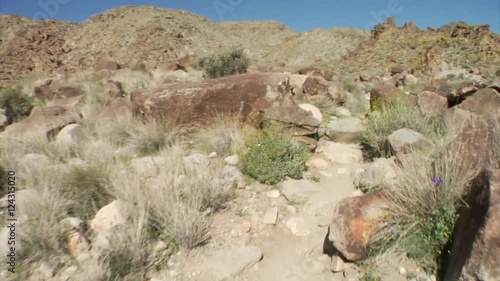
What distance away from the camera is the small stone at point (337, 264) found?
2.06 m

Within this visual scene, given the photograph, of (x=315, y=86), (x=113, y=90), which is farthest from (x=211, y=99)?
(x=113, y=90)

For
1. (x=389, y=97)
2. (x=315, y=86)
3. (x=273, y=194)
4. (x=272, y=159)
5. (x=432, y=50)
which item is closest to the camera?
(x=273, y=194)

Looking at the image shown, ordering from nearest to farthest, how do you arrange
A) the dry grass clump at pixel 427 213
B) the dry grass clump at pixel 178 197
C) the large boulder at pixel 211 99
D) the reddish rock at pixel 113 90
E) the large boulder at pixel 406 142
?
the dry grass clump at pixel 427 213
the dry grass clump at pixel 178 197
the large boulder at pixel 406 142
the large boulder at pixel 211 99
the reddish rock at pixel 113 90

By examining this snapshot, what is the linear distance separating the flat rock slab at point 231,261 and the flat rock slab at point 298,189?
0.81m

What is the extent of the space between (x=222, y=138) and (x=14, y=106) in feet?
16.3

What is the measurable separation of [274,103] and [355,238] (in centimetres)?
307

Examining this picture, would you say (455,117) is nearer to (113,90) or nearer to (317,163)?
(317,163)

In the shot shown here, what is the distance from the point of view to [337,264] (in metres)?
2.08

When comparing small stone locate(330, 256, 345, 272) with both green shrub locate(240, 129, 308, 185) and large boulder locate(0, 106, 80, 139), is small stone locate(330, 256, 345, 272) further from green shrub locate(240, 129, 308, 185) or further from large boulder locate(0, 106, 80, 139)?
large boulder locate(0, 106, 80, 139)

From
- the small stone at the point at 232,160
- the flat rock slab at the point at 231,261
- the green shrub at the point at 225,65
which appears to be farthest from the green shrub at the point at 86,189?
the green shrub at the point at 225,65

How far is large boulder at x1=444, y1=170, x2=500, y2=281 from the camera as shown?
1462mm

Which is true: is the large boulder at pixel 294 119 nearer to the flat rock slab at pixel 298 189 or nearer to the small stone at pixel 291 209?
the flat rock slab at pixel 298 189

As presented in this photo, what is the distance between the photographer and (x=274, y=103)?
4820 mm

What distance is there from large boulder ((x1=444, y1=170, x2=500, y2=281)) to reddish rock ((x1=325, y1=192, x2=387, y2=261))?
1.54 ft
